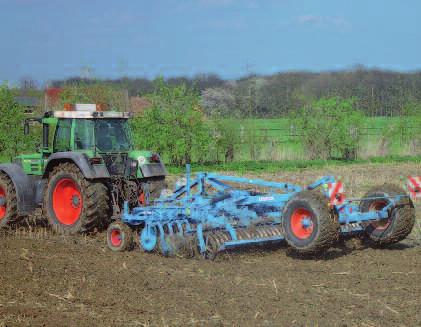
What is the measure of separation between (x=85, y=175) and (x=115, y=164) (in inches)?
31.7

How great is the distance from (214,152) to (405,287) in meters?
17.9

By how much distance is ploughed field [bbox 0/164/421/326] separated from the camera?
19.6 ft

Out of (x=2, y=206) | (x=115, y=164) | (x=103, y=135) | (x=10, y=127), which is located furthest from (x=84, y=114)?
(x=10, y=127)

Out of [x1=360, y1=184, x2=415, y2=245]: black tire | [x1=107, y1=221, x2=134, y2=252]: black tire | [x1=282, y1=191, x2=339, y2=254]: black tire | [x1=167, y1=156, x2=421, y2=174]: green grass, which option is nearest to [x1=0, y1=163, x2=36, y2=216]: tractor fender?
[x1=107, y1=221, x2=134, y2=252]: black tire

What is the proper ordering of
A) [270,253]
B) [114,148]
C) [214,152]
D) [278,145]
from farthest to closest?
1. [278,145]
2. [214,152]
3. [114,148]
4. [270,253]

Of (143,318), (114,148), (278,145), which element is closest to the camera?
(143,318)

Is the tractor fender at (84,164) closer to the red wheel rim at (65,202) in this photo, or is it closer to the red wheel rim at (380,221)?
the red wheel rim at (65,202)

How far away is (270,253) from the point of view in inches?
361

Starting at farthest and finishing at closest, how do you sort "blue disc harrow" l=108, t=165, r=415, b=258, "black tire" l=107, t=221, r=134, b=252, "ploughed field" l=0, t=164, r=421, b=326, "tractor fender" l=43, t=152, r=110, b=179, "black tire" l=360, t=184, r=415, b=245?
"tractor fender" l=43, t=152, r=110, b=179
"black tire" l=107, t=221, r=134, b=252
"black tire" l=360, t=184, r=415, b=245
"blue disc harrow" l=108, t=165, r=415, b=258
"ploughed field" l=0, t=164, r=421, b=326

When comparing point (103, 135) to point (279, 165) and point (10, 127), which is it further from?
point (279, 165)

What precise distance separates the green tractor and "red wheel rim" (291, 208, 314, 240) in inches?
109

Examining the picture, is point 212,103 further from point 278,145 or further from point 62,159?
point 62,159

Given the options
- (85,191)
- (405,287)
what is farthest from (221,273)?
(85,191)

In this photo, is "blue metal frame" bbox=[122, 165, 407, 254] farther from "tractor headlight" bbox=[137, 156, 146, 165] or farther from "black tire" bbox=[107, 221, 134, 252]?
"tractor headlight" bbox=[137, 156, 146, 165]
